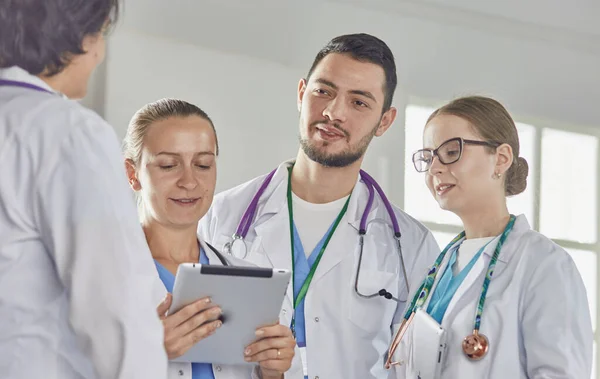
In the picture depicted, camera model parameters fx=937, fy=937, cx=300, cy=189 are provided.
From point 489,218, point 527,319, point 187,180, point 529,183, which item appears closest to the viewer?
point 187,180

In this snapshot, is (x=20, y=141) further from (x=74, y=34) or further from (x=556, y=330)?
(x=556, y=330)

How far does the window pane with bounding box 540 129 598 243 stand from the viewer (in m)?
5.00

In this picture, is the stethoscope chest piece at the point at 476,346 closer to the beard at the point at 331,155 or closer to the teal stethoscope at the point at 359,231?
the teal stethoscope at the point at 359,231

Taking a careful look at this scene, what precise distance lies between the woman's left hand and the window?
2.97 meters

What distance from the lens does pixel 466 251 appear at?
2.47m

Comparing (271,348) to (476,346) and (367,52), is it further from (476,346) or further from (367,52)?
(367,52)

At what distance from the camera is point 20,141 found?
4.13 feet

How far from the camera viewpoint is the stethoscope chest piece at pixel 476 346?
2.20m

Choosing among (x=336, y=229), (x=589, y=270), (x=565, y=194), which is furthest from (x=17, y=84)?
(x=589, y=270)

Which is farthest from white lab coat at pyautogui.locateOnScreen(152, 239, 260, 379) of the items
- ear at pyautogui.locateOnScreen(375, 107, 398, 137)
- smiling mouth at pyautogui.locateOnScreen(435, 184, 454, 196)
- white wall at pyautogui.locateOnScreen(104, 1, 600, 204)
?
white wall at pyautogui.locateOnScreen(104, 1, 600, 204)

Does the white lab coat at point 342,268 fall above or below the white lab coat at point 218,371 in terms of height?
above

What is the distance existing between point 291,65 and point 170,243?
7.37 ft

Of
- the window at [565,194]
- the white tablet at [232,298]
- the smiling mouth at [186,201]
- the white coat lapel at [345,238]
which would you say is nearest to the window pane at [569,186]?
the window at [565,194]

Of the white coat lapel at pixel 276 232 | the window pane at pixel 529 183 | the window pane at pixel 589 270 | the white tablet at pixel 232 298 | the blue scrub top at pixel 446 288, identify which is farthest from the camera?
the window pane at pixel 589 270
